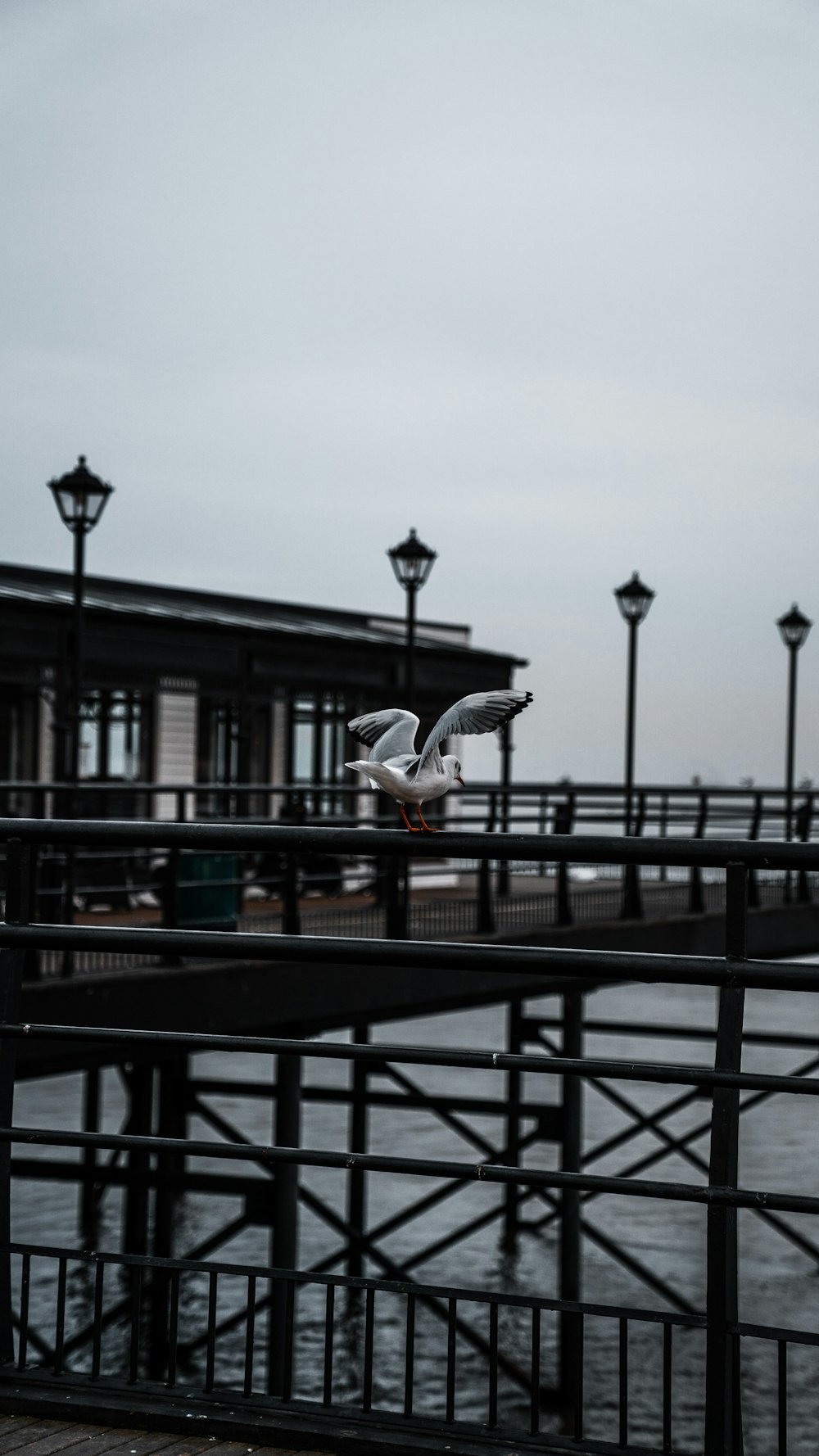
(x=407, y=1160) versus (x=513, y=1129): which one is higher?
(x=407, y=1160)

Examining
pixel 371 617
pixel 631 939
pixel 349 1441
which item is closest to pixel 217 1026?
pixel 631 939

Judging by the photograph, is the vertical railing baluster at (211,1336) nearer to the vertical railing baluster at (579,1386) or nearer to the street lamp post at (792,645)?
the vertical railing baluster at (579,1386)

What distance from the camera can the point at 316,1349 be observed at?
58.3 ft

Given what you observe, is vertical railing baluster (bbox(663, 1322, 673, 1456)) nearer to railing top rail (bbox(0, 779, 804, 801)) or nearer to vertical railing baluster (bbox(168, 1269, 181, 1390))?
vertical railing baluster (bbox(168, 1269, 181, 1390))

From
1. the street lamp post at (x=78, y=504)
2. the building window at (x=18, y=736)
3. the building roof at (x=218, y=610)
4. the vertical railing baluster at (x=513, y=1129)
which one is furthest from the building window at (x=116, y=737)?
the street lamp post at (x=78, y=504)

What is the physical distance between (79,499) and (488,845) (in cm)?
1281

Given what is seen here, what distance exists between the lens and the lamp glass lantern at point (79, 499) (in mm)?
15875

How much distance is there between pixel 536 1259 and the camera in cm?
2150

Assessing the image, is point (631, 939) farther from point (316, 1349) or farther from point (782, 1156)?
point (782, 1156)

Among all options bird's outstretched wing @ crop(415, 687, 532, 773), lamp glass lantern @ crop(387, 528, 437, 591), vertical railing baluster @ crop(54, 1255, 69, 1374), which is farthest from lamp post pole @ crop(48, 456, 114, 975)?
bird's outstretched wing @ crop(415, 687, 532, 773)

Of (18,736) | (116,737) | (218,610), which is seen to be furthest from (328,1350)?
(218,610)

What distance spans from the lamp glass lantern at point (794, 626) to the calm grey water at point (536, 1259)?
26.0ft

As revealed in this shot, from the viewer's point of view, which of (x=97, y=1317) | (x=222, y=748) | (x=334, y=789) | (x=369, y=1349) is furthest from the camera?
(x=222, y=748)

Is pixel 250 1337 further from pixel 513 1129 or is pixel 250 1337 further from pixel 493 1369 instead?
pixel 513 1129
